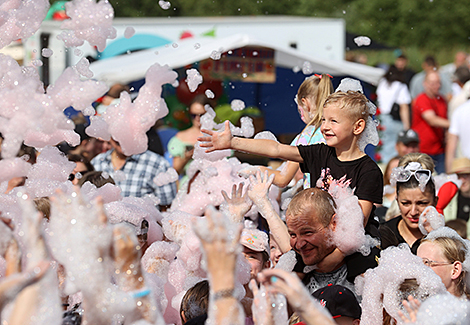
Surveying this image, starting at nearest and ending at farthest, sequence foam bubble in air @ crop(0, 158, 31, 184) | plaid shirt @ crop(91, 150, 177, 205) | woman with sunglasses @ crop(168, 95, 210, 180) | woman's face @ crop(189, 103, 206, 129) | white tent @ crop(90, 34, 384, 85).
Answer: foam bubble in air @ crop(0, 158, 31, 184) < plaid shirt @ crop(91, 150, 177, 205) < woman with sunglasses @ crop(168, 95, 210, 180) < woman's face @ crop(189, 103, 206, 129) < white tent @ crop(90, 34, 384, 85)

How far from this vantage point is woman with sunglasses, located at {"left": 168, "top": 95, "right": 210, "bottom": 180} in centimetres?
474

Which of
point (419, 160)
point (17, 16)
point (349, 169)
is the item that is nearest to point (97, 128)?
point (17, 16)

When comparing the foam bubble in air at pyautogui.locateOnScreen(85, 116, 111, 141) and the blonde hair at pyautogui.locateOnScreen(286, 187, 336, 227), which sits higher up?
the foam bubble in air at pyautogui.locateOnScreen(85, 116, 111, 141)

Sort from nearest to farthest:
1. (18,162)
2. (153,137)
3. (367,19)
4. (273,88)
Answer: (18,162), (153,137), (273,88), (367,19)

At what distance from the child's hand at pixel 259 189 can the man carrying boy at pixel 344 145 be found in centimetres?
15

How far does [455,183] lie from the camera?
12.2 ft

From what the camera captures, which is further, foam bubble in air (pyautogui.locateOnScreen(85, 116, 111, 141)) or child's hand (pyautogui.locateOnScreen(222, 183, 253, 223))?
foam bubble in air (pyautogui.locateOnScreen(85, 116, 111, 141))

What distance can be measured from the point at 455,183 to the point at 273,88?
4.10m

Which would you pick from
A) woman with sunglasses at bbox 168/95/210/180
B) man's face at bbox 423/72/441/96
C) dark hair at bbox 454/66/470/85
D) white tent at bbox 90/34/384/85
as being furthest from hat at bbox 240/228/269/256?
dark hair at bbox 454/66/470/85

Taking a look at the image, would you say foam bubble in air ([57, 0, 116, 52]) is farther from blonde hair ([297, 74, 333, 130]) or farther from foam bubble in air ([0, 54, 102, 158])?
blonde hair ([297, 74, 333, 130])

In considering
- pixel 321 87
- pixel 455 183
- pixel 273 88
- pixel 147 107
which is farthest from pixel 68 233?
pixel 273 88

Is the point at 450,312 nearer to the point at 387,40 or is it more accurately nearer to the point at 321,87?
the point at 321,87

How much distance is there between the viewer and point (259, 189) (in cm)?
253

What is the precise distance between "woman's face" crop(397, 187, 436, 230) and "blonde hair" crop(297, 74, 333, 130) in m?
0.67
